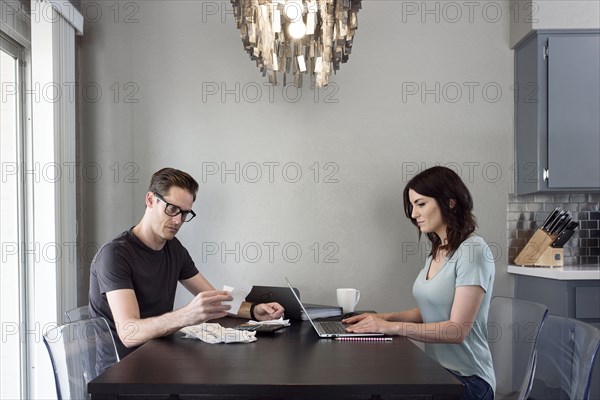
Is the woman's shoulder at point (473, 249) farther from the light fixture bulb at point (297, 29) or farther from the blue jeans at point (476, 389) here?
the light fixture bulb at point (297, 29)

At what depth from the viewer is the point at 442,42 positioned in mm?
4160

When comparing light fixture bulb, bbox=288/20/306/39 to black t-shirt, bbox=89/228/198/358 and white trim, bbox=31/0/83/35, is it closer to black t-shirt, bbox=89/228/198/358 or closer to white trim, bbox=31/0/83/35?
Answer: black t-shirt, bbox=89/228/198/358

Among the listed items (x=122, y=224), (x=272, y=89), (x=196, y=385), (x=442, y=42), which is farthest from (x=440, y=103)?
(x=196, y=385)

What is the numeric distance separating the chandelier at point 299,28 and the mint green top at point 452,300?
922mm

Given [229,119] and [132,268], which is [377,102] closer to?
[229,119]

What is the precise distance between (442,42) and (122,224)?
2.10 meters

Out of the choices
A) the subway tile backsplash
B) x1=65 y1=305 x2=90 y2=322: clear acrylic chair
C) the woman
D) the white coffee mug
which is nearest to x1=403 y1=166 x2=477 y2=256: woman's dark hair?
the woman

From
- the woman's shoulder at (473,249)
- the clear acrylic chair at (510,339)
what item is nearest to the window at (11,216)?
the woman's shoulder at (473,249)

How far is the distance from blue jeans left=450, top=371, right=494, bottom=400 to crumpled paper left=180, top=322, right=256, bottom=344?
0.80m

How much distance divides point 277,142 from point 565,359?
214 centimetres

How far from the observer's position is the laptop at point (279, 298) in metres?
3.12

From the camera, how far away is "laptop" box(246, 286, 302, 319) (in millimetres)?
3117

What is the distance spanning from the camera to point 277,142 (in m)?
4.10

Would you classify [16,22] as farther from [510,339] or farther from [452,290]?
[510,339]
